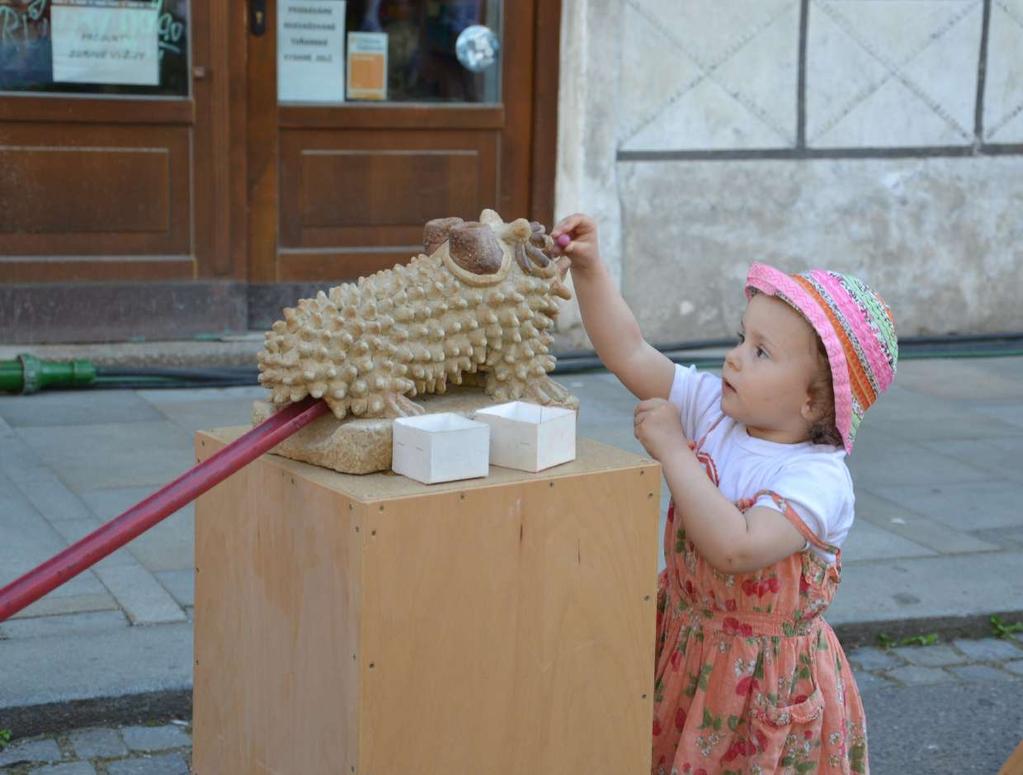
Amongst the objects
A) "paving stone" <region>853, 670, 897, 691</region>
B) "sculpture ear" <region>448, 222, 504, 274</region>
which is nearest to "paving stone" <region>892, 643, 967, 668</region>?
"paving stone" <region>853, 670, 897, 691</region>

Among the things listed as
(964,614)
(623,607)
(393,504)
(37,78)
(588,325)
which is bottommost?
(964,614)

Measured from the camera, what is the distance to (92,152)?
22.3 ft

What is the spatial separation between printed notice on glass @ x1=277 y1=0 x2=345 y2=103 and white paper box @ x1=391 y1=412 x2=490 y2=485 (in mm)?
5129

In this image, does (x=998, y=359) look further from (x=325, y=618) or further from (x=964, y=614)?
(x=325, y=618)

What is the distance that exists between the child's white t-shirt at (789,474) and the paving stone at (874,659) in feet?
5.82

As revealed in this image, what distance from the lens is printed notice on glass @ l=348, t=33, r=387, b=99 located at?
723cm

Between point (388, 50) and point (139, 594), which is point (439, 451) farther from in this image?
point (388, 50)

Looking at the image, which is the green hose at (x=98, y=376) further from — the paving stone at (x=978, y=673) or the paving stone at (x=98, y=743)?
the paving stone at (x=98, y=743)

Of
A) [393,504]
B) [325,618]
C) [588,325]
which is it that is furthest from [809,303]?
[325,618]

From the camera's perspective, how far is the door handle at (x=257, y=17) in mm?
6980

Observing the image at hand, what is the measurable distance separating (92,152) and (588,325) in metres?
4.59

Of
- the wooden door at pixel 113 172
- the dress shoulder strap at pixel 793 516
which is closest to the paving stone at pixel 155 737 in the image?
the dress shoulder strap at pixel 793 516

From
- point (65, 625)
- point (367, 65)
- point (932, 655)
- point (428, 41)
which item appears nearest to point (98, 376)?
point (367, 65)

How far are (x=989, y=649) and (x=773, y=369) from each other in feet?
7.55
